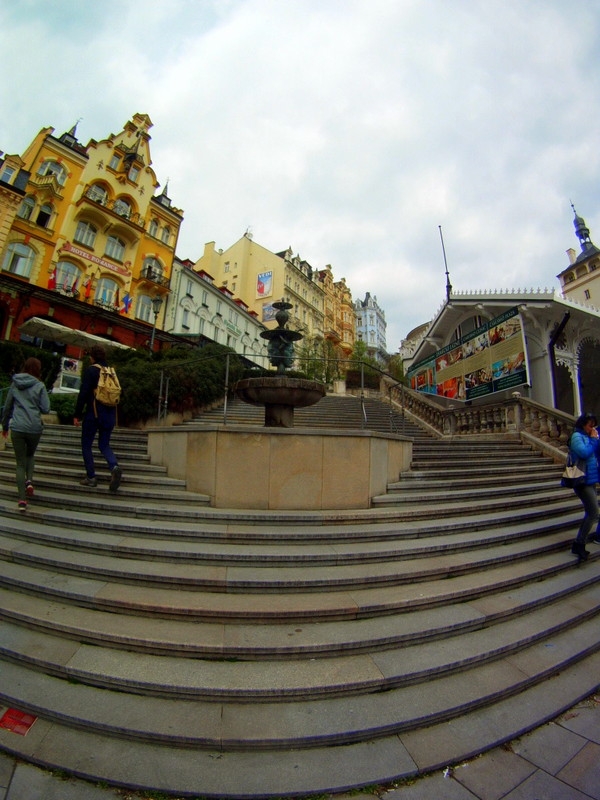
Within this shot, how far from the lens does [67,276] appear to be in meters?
23.6

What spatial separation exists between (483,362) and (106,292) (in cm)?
2537

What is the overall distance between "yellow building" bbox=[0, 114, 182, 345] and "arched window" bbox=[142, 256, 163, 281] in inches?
3.1

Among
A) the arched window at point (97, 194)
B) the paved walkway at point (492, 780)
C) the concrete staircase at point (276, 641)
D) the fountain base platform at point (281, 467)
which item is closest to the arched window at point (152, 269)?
the arched window at point (97, 194)

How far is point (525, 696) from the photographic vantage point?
2602 mm

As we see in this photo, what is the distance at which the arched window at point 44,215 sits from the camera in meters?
22.8

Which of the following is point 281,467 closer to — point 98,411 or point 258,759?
point 98,411

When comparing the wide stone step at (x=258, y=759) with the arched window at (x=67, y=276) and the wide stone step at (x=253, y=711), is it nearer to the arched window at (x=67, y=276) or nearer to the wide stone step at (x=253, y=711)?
the wide stone step at (x=253, y=711)

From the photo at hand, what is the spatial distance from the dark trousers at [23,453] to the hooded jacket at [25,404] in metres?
0.09

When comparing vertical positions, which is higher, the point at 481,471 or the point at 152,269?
the point at 152,269

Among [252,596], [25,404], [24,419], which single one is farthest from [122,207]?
[252,596]

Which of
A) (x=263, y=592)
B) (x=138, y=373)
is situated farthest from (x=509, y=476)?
(x=138, y=373)

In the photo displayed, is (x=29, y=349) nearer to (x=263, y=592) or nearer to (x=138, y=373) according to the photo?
(x=138, y=373)

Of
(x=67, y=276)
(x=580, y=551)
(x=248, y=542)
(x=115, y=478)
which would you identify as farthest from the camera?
(x=67, y=276)

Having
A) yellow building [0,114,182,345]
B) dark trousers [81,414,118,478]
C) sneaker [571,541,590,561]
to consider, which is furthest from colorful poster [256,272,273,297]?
sneaker [571,541,590,561]
